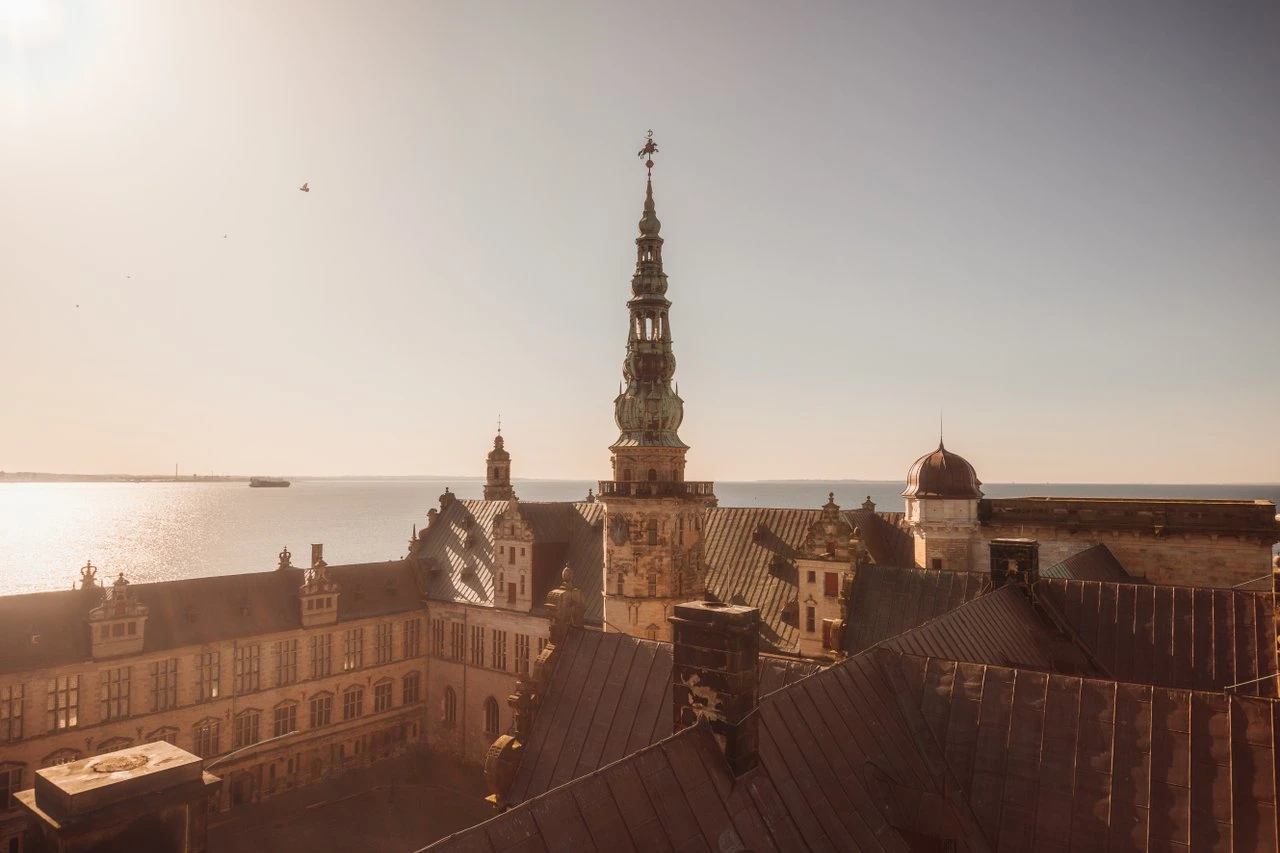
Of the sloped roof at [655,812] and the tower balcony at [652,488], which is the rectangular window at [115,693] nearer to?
the tower balcony at [652,488]

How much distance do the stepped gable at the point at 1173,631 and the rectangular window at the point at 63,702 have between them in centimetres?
3873

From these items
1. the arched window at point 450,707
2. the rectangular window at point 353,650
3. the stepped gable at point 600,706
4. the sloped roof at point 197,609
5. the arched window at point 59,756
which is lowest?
the arched window at point 450,707

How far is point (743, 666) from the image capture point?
11102 millimetres

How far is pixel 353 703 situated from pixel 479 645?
24.7 ft

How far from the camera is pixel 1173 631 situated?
2259 cm

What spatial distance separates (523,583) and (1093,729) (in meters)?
32.8

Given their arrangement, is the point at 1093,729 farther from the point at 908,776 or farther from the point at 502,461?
the point at 502,461

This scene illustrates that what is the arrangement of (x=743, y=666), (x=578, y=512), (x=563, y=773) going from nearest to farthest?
(x=743, y=666)
(x=563, y=773)
(x=578, y=512)

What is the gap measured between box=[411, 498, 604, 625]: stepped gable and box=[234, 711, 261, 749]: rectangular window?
11.7 m

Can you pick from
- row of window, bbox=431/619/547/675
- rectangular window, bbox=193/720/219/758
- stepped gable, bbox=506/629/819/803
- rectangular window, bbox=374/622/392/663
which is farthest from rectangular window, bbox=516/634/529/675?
stepped gable, bbox=506/629/819/803

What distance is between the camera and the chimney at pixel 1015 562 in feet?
81.7

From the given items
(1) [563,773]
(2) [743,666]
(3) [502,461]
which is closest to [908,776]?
(2) [743,666]

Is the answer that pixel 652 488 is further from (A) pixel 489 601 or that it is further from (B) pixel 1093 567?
(B) pixel 1093 567

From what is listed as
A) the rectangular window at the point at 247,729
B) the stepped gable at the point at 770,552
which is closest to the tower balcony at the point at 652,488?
the stepped gable at the point at 770,552
